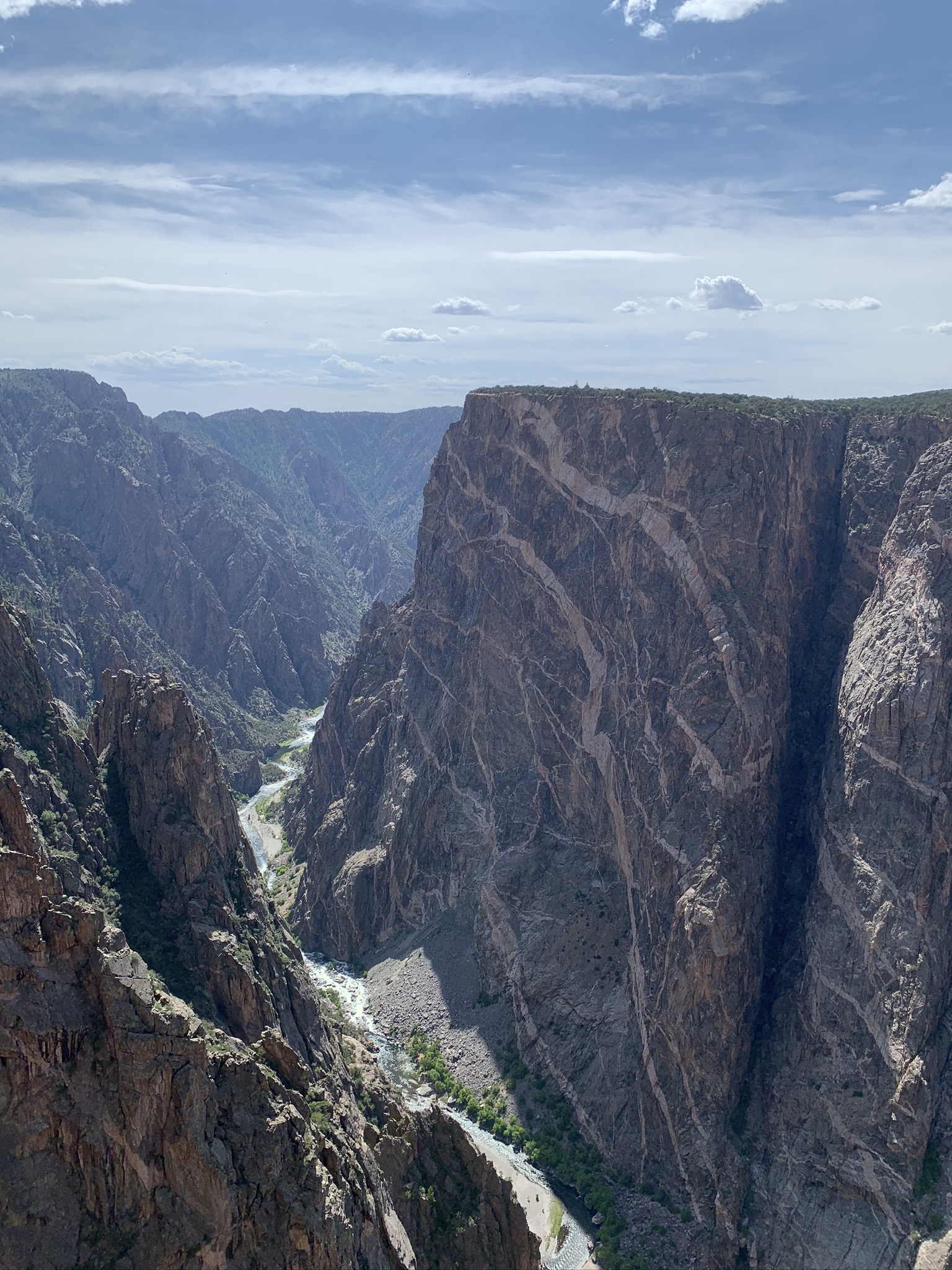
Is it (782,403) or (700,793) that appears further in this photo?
(782,403)

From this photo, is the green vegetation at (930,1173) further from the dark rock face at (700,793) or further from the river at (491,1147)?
the river at (491,1147)

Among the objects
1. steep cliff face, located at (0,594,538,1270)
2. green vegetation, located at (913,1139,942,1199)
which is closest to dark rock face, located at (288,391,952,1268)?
green vegetation, located at (913,1139,942,1199)

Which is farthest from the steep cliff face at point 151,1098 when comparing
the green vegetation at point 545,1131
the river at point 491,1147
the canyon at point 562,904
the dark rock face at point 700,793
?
the dark rock face at point 700,793

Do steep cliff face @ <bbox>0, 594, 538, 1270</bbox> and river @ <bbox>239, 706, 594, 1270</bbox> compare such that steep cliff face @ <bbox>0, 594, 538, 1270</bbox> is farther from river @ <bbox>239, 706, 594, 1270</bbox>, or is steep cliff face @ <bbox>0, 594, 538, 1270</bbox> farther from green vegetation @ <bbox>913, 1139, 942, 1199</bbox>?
green vegetation @ <bbox>913, 1139, 942, 1199</bbox>

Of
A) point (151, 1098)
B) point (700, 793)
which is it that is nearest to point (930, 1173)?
point (700, 793)

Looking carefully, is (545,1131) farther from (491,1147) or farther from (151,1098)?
(151,1098)

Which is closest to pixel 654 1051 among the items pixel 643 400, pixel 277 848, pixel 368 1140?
pixel 368 1140
